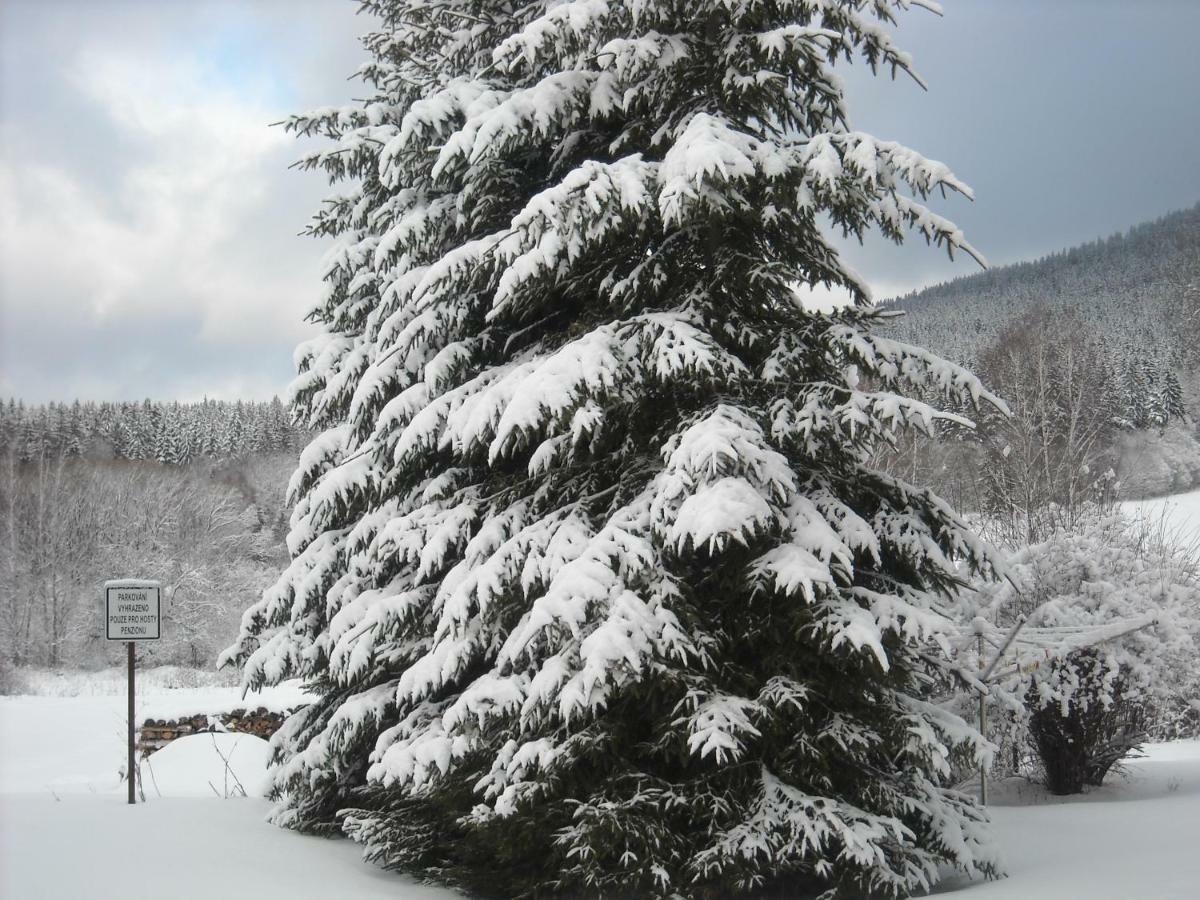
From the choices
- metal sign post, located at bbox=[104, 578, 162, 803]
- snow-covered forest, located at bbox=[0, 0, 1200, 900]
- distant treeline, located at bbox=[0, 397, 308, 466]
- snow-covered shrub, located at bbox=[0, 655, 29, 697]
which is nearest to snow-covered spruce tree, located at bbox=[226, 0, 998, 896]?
snow-covered forest, located at bbox=[0, 0, 1200, 900]

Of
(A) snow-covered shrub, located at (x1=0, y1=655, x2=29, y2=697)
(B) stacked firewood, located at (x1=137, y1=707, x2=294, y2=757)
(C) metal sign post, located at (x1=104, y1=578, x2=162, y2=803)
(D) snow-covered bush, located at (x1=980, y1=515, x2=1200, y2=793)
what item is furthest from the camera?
(A) snow-covered shrub, located at (x1=0, y1=655, x2=29, y2=697)

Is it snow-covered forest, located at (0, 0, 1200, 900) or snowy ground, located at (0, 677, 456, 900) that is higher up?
snow-covered forest, located at (0, 0, 1200, 900)

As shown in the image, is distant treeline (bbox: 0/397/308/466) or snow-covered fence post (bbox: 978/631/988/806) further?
distant treeline (bbox: 0/397/308/466)

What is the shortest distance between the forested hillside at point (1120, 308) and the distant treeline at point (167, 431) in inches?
1480

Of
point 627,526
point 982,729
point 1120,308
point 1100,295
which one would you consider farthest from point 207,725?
point 1100,295

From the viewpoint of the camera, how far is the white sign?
902 centimetres

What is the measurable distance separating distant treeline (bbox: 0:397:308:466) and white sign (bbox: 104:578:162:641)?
48.5m

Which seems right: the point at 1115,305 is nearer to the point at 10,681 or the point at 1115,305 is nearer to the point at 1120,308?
the point at 1120,308

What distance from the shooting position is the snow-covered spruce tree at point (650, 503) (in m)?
5.37

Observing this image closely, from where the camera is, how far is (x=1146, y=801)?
30.0 ft

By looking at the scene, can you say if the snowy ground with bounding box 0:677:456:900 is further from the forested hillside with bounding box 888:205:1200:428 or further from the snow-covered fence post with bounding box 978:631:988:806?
the forested hillside with bounding box 888:205:1200:428

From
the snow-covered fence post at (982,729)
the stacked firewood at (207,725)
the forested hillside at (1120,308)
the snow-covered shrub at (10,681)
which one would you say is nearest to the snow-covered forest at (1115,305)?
the forested hillside at (1120,308)

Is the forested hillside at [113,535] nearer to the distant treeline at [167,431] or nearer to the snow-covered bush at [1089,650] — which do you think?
the distant treeline at [167,431]

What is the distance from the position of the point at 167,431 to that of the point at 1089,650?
211 feet
